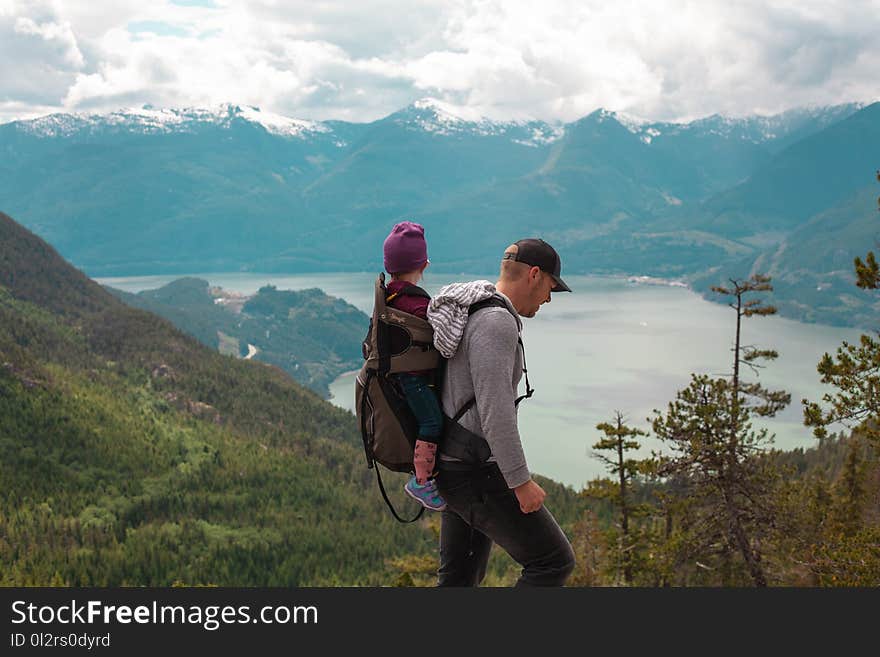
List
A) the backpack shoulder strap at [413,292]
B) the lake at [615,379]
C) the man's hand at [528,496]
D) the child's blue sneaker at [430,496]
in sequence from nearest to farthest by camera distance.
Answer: the man's hand at [528,496], the backpack shoulder strap at [413,292], the child's blue sneaker at [430,496], the lake at [615,379]

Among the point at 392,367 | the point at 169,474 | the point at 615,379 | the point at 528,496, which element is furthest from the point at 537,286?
the point at 615,379

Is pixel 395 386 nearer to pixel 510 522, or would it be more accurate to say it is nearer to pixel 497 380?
pixel 497 380

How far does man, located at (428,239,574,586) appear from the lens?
13.2 feet

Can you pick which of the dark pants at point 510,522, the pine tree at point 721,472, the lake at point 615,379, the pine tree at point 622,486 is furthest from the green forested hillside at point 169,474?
the dark pants at point 510,522

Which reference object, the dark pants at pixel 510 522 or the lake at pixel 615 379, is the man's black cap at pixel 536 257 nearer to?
the dark pants at pixel 510 522

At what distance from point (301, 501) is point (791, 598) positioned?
77.3m

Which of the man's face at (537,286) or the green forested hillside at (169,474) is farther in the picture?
the green forested hillside at (169,474)

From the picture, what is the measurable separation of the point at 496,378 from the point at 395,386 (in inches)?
24.7

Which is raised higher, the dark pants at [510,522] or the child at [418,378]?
the child at [418,378]

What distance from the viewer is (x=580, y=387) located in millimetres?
136625

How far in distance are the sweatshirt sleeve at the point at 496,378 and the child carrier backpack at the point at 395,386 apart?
0.41 feet

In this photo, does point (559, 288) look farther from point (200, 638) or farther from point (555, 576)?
point (200, 638)

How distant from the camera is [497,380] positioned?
3998mm

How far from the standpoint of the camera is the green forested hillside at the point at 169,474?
2296 inches
